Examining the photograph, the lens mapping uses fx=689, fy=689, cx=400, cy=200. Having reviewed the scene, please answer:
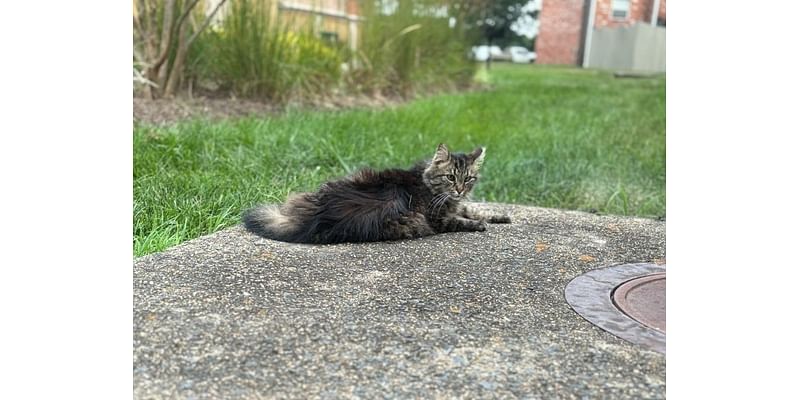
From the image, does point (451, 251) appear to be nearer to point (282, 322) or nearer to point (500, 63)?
point (282, 322)

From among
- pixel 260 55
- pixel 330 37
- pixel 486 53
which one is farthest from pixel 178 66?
pixel 486 53

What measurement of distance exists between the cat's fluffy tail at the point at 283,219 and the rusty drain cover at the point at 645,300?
1.29 metres

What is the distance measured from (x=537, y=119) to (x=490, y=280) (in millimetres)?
4987

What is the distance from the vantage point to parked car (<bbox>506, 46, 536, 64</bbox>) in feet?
20.7

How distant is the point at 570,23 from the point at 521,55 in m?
1.00

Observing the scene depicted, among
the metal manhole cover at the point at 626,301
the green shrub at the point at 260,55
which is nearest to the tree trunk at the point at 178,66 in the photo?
the green shrub at the point at 260,55

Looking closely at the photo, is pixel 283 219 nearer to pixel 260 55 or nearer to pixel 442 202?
pixel 442 202

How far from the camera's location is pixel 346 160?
467cm

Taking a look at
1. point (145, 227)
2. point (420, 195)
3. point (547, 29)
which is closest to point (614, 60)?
point (547, 29)

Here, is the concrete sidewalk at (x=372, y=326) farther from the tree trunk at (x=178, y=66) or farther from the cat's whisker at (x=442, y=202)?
the tree trunk at (x=178, y=66)

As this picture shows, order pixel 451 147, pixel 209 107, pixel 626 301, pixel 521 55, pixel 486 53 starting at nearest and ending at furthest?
pixel 626 301
pixel 451 147
pixel 209 107
pixel 521 55
pixel 486 53

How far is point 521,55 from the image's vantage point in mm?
6680

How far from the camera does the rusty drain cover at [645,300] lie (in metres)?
2.16
